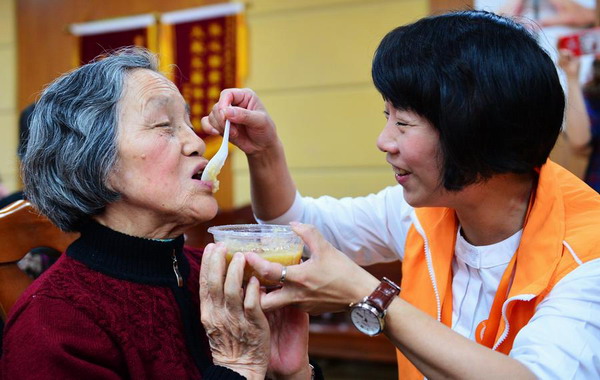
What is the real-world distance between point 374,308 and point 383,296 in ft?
0.12

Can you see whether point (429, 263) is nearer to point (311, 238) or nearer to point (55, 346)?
point (311, 238)

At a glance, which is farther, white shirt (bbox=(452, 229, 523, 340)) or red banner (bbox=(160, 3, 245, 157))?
red banner (bbox=(160, 3, 245, 157))

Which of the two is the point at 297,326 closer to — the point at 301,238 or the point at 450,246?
the point at 301,238

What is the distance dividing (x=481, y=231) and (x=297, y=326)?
570 millimetres

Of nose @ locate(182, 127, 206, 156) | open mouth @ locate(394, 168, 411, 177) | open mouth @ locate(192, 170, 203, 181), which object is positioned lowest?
open mouth @ locate(192, 170, 203, 181)

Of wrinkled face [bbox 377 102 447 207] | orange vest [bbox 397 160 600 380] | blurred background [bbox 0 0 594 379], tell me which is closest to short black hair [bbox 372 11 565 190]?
wrinkled face [bbox 377 102 447 207]

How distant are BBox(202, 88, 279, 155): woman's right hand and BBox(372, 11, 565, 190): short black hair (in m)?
0.45

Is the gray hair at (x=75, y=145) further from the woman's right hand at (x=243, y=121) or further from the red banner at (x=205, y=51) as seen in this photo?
the red banner at (x=205, y=51)

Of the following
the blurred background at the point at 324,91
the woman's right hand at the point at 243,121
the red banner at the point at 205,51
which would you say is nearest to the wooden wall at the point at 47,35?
the blurred background at the point at 324,91

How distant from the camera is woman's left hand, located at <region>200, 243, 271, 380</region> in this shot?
4.73 ft

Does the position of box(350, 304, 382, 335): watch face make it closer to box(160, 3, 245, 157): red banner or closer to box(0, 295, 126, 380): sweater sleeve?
box(0, 295, 126, 380): sweater sleeve

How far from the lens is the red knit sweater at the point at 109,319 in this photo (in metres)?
1.45

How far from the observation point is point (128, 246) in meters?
1.65

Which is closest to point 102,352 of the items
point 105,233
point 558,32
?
point 105,233
